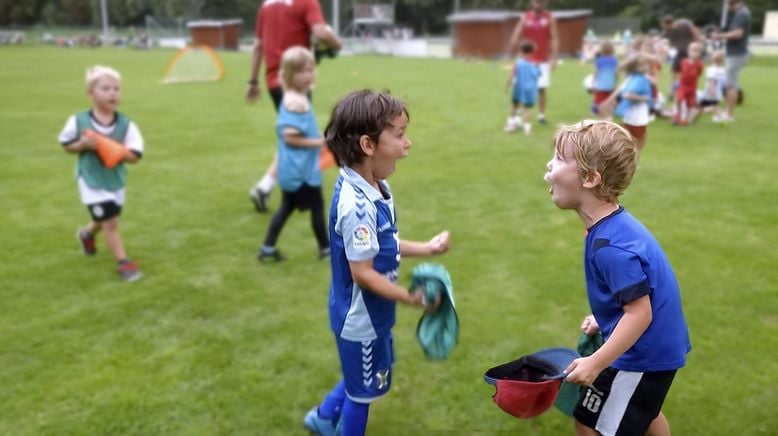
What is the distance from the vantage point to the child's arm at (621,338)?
205 centimetres

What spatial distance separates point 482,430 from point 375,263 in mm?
1213

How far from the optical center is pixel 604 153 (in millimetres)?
2123

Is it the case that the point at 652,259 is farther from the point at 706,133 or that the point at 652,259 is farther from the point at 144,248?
the point at 706,133

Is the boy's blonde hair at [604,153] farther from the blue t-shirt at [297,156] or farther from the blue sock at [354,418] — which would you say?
the blue t-shirt at [297,156]

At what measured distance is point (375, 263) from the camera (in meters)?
2.47

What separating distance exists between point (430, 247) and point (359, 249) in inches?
16.4

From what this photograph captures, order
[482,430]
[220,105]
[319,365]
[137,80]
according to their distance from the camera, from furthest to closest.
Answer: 1. [137,80]
2. [220,105]
3. [319,365]
4. [482,430]

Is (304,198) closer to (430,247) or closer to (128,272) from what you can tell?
(128,272)

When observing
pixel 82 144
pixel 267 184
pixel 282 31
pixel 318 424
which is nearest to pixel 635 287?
pixel 318 424

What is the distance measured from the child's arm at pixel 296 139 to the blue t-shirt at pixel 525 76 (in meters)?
6.70

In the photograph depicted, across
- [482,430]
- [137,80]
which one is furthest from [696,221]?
[137,80]

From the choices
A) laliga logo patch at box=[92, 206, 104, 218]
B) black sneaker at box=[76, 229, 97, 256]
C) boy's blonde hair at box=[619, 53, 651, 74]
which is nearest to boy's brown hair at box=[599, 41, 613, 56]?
boy's blonde hair at box=[619, 53, 651, 74]

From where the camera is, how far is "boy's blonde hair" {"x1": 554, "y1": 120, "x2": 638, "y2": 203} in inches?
83.7

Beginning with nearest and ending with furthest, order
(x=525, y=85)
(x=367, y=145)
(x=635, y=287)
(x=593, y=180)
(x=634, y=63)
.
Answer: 1. (x=635, y=287)
2. (x=593, y=180)
3. (x=367, y=145)
4. (x=634, y=63)
5. (x=525, y=85)
